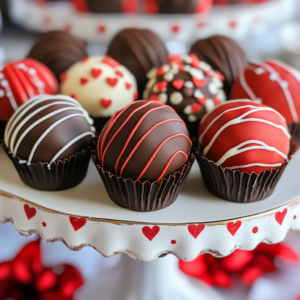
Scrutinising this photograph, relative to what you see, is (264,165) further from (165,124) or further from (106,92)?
(106,92)

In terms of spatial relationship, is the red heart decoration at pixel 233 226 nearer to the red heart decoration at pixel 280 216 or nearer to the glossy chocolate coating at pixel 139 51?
the red heart decoration at pixel 280 216

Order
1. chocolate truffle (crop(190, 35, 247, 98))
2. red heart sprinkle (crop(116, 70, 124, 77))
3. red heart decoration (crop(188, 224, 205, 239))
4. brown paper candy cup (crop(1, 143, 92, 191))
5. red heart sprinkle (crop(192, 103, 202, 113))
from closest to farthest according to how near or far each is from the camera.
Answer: red heart decoration (crop(188, 224, 205, 239)) → brown paper candy cup (crop(1, 143, 92, 191)) → red heart sprinkle (crop(192, 103, 202, 113)) → red heart sprinkle (crop(116, 70, 124, 77)) → chocolate truffle (crop(190, 35, 247, 98))

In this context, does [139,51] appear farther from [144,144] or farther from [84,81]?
[144,144]

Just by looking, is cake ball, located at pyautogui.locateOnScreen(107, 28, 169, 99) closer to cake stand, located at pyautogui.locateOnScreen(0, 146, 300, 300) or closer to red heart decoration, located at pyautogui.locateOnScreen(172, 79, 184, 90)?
red heart decoration, located at pyautogui.locateOnScreen(172, 79, 184, 90)

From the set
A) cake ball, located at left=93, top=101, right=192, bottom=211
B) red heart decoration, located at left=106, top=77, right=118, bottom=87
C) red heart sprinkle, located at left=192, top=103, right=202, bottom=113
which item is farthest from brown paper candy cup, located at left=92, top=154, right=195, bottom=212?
red heart decoration, located at left=106, top=77, right=118, bottom=87

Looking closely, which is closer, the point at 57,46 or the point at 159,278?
the point at 159,278

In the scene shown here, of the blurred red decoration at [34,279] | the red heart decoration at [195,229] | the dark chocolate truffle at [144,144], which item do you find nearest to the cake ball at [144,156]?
the dark chocolate truffle at [144,144]

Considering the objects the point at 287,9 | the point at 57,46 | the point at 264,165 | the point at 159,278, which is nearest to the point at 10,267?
the point at 159,278
